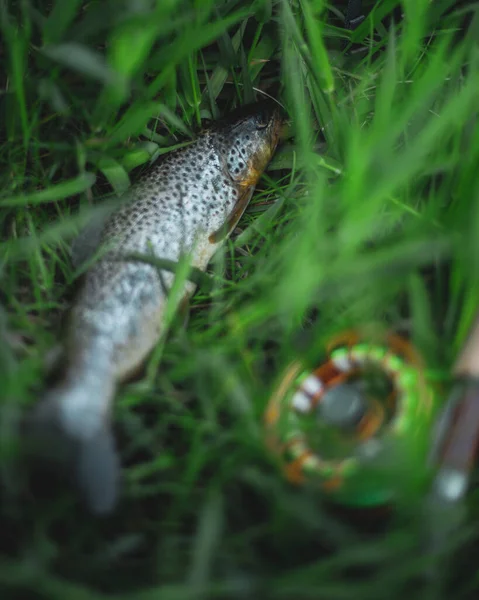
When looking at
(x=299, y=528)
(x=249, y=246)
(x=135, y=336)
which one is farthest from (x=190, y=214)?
(x=299, y=528)

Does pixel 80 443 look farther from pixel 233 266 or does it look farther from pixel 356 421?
pixel 233 266

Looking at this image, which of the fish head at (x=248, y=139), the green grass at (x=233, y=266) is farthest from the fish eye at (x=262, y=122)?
the green grass at (x=233, y=266)

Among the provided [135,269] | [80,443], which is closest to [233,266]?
[135,269]

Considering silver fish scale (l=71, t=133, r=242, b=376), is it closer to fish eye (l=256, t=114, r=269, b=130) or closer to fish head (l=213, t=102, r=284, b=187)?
fish head (l=213, t=102, r=284, b=187)

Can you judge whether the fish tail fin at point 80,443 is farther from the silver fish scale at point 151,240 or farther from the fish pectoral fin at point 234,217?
the fish pectoral fin at point 234,217

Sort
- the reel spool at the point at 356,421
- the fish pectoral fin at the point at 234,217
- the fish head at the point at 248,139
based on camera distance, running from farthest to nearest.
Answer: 1. the fish head at the point at 248,139
2. the fish pectoral fin at the point at 234,217
3. the reel spool at the point at 356,421

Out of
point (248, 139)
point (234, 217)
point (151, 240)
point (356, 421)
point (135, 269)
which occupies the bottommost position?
point (356, 421)

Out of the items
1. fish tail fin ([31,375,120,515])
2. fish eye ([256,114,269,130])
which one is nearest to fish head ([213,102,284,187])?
fish eye ([256,114,269,130])
